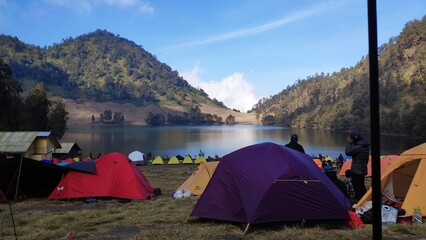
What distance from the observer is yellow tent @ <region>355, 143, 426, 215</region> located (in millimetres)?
7859

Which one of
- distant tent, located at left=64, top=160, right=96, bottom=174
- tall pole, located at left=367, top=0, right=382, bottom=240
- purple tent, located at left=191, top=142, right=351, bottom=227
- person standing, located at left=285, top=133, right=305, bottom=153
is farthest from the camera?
distant tent, located at left=64, top=160, right=96, bottom=174

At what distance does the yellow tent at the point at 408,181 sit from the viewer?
7.86 m

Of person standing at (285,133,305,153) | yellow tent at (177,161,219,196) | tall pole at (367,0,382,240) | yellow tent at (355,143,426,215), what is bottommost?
yellow tent at (177,161,219,196)

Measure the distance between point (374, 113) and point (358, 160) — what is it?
786 cm

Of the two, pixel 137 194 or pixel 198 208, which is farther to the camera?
pixel 137 194

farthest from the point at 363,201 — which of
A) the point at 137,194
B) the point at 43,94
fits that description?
the point at 43,94

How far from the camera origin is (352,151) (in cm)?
941

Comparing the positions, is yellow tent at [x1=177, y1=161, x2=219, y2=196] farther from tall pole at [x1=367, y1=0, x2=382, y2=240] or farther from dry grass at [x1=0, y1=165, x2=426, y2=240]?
tall pole at [x1=367, y1=0, x2=382, y2=240]

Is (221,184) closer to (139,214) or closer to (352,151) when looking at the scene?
(139,214)

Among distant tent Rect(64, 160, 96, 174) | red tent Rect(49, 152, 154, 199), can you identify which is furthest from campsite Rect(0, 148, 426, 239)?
distant tent Rect(64, 160, 96, 174)

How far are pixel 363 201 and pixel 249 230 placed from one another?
2780 mm

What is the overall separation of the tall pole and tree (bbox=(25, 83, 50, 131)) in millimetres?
63966

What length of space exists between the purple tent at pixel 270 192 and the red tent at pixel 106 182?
4.67m

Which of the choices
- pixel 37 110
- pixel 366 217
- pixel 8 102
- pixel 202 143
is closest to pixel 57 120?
pixel 37 110
